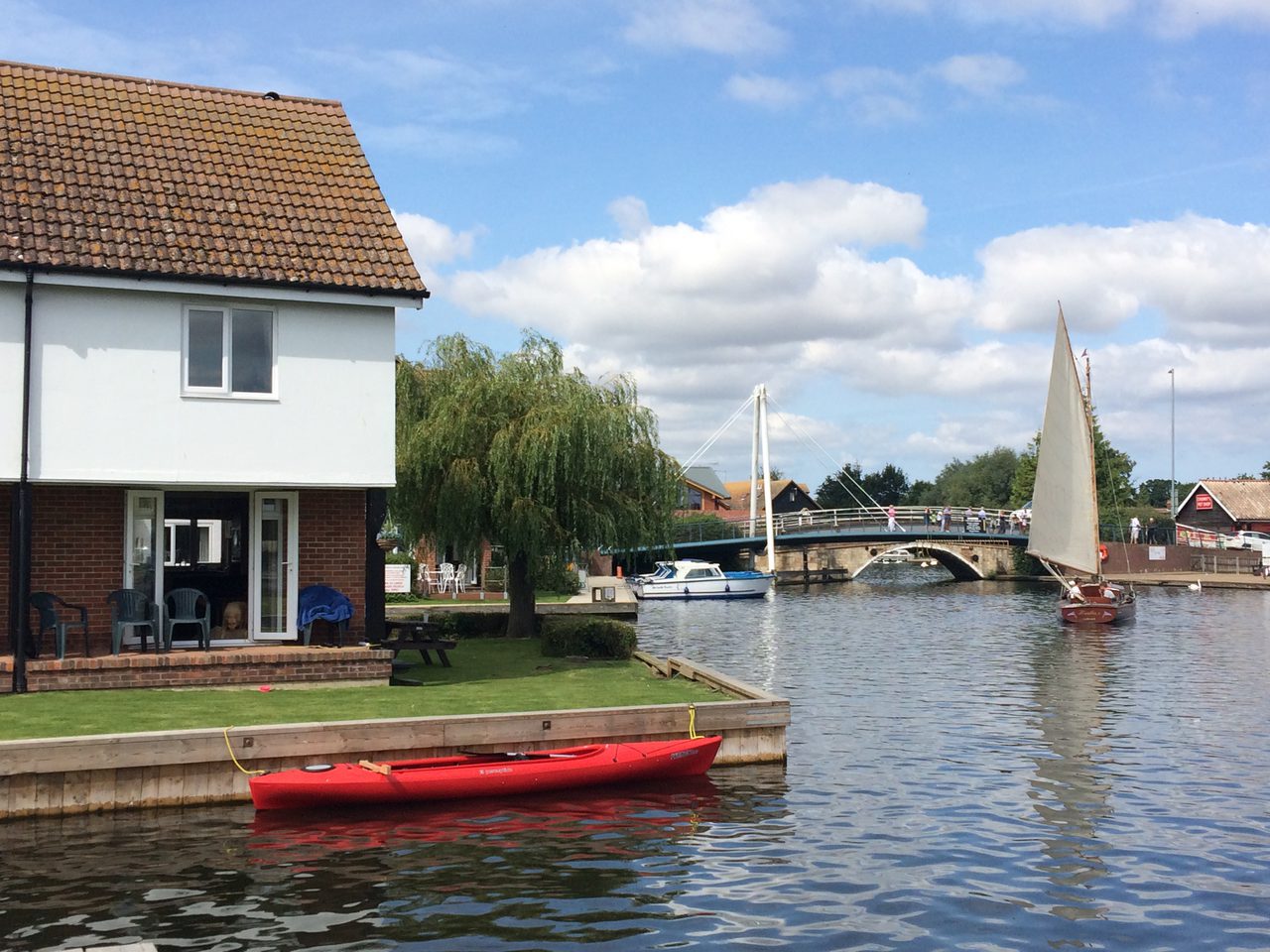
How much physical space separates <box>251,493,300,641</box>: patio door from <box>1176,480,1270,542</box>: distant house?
86732 mm

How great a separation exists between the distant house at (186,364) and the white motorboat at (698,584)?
155 feet

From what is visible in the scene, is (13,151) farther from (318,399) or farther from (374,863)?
(374,863)

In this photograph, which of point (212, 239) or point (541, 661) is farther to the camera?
point (541, 661)

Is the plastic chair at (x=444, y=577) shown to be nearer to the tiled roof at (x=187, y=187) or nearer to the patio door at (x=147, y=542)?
the tiled roof at (x=187, y=187)

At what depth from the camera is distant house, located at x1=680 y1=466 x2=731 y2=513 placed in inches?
4448

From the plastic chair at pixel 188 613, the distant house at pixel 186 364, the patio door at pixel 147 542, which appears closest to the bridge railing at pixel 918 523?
the distant house at pixel 186 364

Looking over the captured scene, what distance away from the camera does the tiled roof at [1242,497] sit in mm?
95000

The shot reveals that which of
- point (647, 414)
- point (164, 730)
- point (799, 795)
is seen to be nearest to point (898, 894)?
point (799, 795)

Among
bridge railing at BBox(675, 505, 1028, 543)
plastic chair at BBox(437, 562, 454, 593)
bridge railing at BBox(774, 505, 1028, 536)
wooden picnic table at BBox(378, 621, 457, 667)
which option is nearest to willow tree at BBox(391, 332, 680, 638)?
wooden picnic table at BBox(378, 621, 457, 667)

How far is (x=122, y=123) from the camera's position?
20.9 m

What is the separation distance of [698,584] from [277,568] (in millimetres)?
48188

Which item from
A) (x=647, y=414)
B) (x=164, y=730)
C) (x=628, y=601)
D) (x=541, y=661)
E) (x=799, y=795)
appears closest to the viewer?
(x=164, y=730)

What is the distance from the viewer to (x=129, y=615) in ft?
61.2

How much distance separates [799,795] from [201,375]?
413 inches
